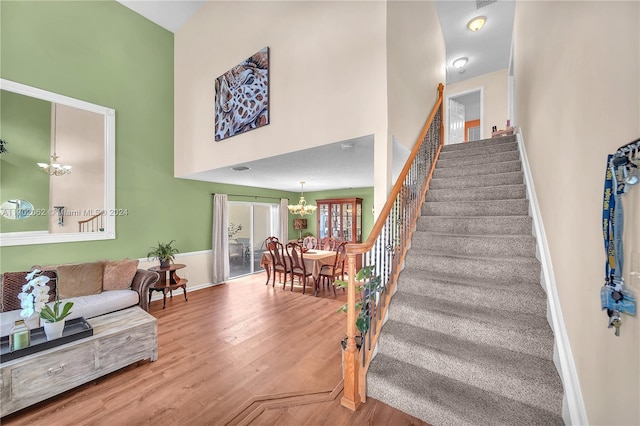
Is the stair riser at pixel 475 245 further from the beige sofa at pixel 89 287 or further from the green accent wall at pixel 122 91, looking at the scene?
the green accent wall at pixel 122 91

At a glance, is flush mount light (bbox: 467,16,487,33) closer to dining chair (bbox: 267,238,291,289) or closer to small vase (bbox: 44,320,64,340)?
dining chair (bbox: 267,238,291,289)

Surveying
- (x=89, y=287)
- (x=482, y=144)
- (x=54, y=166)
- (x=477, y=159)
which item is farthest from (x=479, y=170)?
(x=54, y=166)

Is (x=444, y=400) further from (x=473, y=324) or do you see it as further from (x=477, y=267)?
(x=477, y=267)

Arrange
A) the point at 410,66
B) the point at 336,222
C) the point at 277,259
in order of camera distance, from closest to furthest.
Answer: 1. the point at 410,66
2. the point at 277,259
3. the point at 336,222

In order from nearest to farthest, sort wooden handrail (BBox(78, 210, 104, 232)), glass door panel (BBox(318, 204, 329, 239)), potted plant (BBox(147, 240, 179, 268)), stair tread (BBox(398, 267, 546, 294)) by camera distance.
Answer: stair tread (BBox(398, 267, 546, 294)) < wooden handrail (BBox(78, 210, 104, 232)) < potted plant (BBox(147, 240, 179, 268)) < glass door panel (BBox(318, 204, 329, 239))

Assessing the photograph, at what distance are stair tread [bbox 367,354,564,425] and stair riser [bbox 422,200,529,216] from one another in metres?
1.74

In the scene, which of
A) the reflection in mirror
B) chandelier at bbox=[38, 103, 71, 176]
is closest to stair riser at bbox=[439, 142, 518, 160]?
chandelier at bbox=[38, 103, 71, 176]

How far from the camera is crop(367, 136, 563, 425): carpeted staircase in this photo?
1464 mm

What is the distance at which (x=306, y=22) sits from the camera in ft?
9.43

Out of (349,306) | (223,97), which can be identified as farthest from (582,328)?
(223,97)

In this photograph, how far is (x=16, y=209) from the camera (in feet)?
10.1

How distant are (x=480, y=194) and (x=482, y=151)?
112cm

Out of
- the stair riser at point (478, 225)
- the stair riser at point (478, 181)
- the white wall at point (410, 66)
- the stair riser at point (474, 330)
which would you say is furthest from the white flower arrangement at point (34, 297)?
the stair riser at point (478, 181)

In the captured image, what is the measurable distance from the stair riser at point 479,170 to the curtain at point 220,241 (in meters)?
4.29
